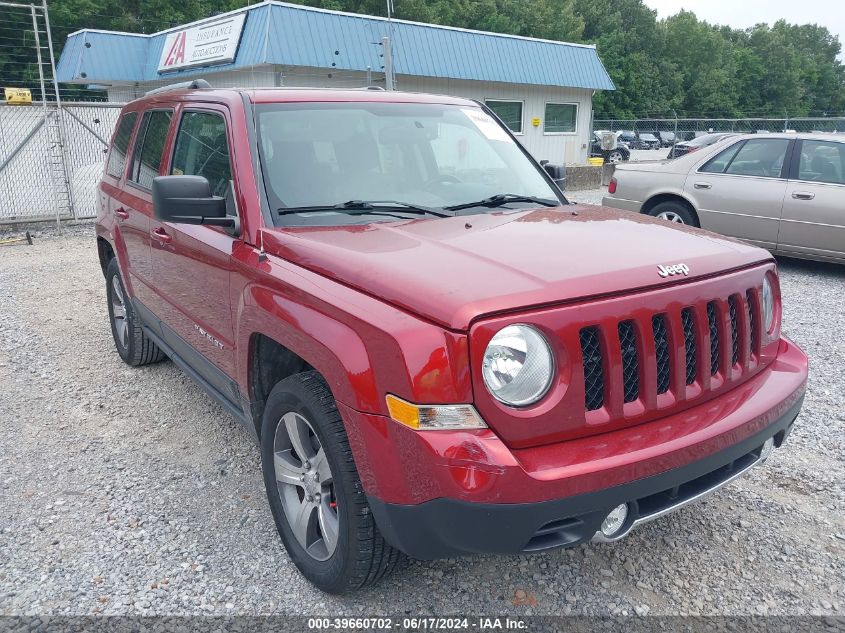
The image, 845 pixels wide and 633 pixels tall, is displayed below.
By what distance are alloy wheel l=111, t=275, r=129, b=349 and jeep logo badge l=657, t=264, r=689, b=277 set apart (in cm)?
406

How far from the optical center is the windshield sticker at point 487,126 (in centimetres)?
399

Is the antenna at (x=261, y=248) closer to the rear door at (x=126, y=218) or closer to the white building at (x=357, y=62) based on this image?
the rear door at (x=126, y=218)

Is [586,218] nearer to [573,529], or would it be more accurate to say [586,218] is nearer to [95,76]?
[573,529]

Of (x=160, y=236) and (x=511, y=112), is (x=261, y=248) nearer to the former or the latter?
(x=160, y=236)

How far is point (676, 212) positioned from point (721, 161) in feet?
2.61

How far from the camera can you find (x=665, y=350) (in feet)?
7.73

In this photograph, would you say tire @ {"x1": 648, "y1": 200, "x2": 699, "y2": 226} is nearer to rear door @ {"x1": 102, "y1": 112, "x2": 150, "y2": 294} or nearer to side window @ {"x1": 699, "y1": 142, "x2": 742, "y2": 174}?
side window @ {"x1": 699, "y1": 142, "x2": 742, "y2": 174}

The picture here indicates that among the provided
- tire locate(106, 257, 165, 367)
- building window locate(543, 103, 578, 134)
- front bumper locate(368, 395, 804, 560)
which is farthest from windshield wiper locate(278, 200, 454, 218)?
building window locate(543, 103, 578, 134)

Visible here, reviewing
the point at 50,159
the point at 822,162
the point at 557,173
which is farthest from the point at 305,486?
the point at 50,159

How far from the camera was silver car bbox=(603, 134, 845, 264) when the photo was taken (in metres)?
7.82

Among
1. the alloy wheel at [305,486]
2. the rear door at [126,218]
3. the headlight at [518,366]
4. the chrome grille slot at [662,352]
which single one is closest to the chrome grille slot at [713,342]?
the chrome grille slot at [662,352]

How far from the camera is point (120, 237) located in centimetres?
481

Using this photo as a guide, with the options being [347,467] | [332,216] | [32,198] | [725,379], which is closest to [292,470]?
[347,467]

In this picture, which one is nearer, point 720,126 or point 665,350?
point 665,350
